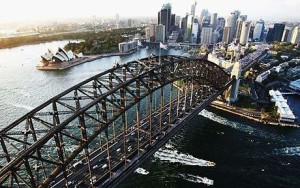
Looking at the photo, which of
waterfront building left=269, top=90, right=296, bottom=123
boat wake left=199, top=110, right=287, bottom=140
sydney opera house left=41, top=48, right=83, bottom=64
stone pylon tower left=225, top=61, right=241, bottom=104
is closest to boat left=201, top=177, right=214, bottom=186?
boat wake left=199, top=110, right=287, bottom=140

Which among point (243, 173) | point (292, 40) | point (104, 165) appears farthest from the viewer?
point (292, 40)

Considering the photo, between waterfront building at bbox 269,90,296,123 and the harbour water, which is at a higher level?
waterfront building at bbox 269,90,296,123

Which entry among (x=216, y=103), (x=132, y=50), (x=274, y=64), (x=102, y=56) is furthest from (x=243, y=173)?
(x=132, y=50)

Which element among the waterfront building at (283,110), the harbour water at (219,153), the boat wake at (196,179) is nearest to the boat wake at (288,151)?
the harbour water at (219,153)

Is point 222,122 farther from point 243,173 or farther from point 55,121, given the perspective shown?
point 55,121

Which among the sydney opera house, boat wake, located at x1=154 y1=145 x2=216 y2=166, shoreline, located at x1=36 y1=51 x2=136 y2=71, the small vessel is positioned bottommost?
the small vessel

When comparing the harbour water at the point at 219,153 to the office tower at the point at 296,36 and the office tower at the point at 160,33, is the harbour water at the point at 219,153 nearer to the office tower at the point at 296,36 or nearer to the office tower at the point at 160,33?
the office tower at the point at 296,36

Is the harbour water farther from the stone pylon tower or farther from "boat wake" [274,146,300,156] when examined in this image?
the stone pylon tower
